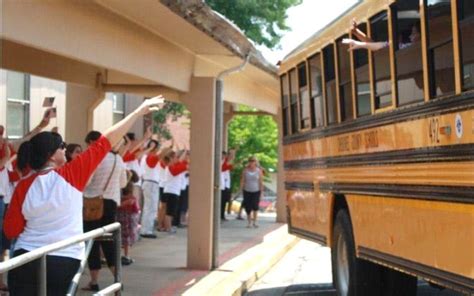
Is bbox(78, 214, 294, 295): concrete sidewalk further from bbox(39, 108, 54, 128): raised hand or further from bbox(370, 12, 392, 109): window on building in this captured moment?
bbox(370, 12, 392, 109): window on building

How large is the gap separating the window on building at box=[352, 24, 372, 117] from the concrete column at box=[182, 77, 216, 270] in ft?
16.1

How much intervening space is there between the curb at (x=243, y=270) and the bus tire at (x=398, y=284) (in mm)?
2252

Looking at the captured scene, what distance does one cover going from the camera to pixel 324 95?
10.6 metres

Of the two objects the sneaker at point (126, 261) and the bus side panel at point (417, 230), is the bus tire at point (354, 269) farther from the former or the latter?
the sneaker at point (126, 261)

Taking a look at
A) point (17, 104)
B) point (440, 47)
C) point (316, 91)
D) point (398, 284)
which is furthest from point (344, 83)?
point (17, 104)

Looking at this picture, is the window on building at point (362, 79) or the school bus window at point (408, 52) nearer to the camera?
the school bus window at point (408, 52)

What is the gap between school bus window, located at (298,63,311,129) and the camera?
11625 millimetres

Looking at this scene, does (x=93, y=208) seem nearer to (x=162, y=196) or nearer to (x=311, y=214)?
(x=311, y=214)

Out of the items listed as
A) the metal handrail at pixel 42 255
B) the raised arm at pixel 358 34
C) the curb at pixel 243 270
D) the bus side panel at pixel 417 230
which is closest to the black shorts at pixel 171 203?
the curb at pixel 243 270

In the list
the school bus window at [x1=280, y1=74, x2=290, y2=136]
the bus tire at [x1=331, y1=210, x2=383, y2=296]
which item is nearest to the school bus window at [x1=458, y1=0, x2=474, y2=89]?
the bus tire at [x1=331, y1=210, x2=383, y2=296]

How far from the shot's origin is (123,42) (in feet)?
36.9

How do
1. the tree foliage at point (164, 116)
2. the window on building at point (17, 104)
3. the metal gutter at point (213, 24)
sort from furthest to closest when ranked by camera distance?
the tree foliage at point (164, 116) → the window on building at point (17, 104) → the metal gutter at point (213, 24)

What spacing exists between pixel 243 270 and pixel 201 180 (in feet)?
4.60

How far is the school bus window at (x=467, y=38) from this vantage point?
20.6 feet
